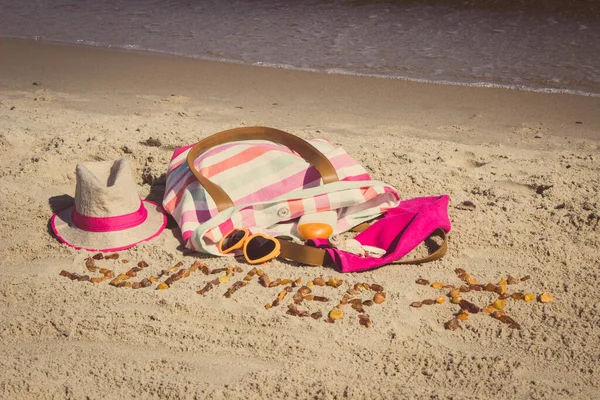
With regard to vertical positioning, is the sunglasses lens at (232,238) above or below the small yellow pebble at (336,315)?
above

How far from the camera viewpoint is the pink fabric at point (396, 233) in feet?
9.16

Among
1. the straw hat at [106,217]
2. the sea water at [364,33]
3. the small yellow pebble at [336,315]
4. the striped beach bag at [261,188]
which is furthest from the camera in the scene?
the sea water at [364,33]

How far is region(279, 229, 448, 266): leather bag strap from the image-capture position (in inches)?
111

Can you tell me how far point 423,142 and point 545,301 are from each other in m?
1.92

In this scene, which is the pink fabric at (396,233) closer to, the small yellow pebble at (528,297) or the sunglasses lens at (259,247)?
the sunglasses lens at (259,247)

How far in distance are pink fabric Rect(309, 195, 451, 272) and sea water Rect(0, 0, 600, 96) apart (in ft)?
11.6

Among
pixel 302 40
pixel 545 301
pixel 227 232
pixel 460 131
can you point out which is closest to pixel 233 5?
pixel 302 40

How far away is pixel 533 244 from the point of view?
2969 mm

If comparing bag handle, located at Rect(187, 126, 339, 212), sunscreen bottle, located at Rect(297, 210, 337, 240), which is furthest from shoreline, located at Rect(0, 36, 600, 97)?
sunscreen bottle, located at Rect(297, 210, 337, 240)

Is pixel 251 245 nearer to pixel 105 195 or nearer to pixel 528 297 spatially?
pixel 105 195

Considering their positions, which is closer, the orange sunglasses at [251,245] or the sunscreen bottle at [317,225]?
the orange sunglasses at [251,245]

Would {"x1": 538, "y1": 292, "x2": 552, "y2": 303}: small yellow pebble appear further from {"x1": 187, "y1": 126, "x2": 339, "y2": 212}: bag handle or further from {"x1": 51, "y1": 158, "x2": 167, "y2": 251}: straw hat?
{"x1": 51, "y1": 158, "x2": 167, "y2": 251}: straw hat

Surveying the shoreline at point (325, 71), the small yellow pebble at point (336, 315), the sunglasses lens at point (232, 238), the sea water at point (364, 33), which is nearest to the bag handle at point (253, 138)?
the sunglasses lens at point (232, 238)

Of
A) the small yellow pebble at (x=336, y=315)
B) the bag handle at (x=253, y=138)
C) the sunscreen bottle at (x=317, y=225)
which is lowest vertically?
the small yellow pebble at (x=336, y=315)
